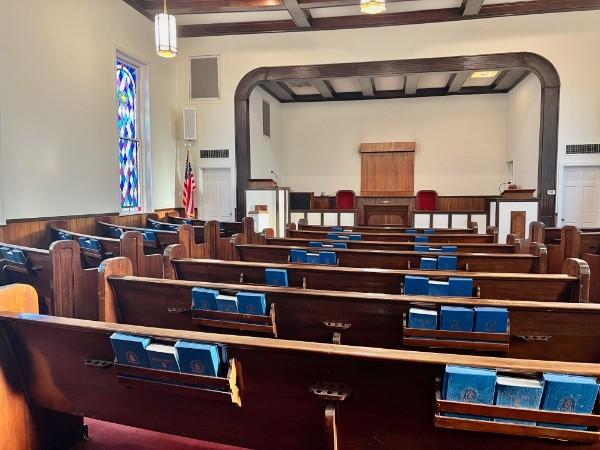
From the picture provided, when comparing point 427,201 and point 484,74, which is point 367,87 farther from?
point 427,201

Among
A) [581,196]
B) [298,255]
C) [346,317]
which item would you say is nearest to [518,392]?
[346,317]

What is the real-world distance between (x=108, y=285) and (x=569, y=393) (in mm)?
1594

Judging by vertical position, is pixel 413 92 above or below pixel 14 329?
above

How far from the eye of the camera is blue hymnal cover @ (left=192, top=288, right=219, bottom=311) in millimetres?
1697

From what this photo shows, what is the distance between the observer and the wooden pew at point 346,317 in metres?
1.52

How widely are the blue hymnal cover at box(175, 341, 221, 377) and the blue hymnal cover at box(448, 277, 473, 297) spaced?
125 cm

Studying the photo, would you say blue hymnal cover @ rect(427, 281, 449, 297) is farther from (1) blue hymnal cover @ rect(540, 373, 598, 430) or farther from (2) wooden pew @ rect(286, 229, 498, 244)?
(2) wooden pew @ rect(286, 229, 498, 244)

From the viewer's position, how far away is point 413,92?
413 inches

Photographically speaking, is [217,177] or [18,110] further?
[217,177]

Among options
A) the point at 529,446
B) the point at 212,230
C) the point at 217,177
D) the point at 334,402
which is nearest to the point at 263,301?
the point at 334,402

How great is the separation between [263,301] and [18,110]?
178 inches

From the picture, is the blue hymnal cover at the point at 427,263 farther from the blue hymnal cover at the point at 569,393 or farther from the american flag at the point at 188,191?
the american flag at the point at 188,191

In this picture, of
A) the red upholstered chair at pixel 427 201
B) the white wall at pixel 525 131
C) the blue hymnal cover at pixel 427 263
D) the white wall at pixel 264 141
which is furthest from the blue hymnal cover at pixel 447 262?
the red upholstered chair at pixel 427 201

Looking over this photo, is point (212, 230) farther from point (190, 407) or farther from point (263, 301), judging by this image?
point (190, 407)
